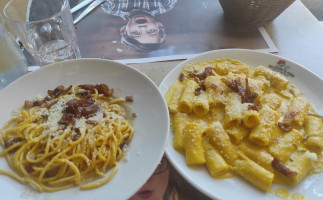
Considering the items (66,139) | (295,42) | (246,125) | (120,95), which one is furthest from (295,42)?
(66,139)

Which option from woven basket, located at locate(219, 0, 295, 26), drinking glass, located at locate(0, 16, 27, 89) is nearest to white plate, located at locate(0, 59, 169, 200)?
drinking glass, located at locate(0, 16, 27, 89)

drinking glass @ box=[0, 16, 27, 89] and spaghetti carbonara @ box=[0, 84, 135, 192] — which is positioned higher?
drinking glass @ box=[0, 16, 27, 89]

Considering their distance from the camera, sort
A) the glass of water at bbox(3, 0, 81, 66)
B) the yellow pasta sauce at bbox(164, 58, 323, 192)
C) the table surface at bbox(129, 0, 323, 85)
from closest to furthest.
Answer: the yellow pasta sauce at bbox(164, 58, 323, 192)
the glass of water at bbox(3, 0, 81, 66)
the table surface at bbox(129, 0, 323, 85)

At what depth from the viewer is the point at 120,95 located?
991mm

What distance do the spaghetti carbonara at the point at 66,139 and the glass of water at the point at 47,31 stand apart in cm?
45

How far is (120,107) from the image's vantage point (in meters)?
0.97

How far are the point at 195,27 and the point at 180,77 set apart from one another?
0.54 metres

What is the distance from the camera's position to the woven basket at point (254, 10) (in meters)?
1.48

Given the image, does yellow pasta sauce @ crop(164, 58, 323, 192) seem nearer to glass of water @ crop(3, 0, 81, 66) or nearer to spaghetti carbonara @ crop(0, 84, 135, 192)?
spaghetti carbonara @ crop(0, 84, 135, 192)

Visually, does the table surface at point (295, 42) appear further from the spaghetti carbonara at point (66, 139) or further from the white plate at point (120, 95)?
the spaghetti carbonara at point (66, 139)

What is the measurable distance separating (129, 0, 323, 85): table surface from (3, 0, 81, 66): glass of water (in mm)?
363

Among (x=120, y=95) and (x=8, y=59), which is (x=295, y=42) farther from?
(x=8, y=59)

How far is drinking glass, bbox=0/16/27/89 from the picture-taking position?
117cm

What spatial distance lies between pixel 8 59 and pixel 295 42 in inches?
60.2
